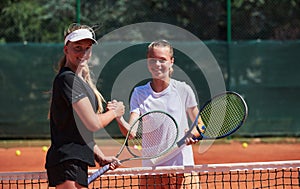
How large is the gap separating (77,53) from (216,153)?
6.81 metres

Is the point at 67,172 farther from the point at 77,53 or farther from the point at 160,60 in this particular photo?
the point at 160,60

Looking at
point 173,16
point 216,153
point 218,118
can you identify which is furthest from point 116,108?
point 173,16

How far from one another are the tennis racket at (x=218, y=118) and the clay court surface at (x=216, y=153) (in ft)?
13.9

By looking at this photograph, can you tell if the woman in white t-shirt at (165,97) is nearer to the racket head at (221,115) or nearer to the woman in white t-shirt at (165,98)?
the woman in white t-shirt at (165,98)

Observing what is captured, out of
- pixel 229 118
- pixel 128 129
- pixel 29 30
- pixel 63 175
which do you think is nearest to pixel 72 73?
pixel 63 175

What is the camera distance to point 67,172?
3098mm

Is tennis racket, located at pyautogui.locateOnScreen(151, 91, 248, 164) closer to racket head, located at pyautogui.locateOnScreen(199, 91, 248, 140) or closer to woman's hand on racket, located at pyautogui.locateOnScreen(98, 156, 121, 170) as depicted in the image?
racket head, located at pyautogui.locateOnScreen(199, 91, 248, 140)

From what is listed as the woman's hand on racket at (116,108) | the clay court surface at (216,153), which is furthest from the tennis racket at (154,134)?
the clay court surface at (216,153)

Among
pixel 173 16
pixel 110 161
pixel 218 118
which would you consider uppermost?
pixel 173 16

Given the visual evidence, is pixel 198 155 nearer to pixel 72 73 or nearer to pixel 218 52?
pixel 218 52

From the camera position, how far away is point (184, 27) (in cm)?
1388

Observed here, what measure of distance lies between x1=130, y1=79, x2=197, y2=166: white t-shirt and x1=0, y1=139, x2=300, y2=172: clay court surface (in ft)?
14.3

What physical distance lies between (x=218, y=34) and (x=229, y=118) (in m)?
9.85

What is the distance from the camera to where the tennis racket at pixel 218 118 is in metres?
3.94
